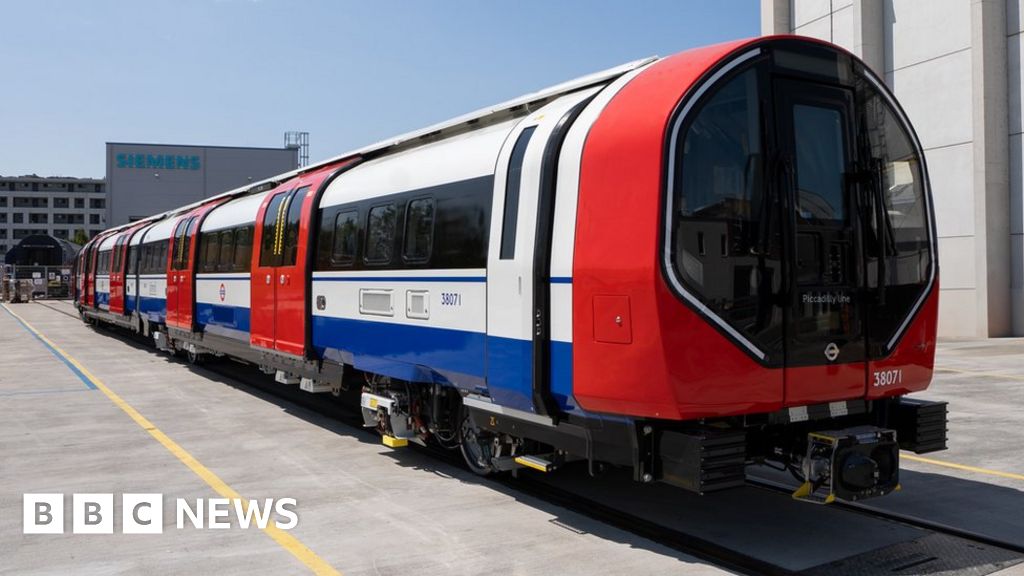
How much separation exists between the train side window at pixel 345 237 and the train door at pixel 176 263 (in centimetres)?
765

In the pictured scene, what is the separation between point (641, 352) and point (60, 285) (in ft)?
209

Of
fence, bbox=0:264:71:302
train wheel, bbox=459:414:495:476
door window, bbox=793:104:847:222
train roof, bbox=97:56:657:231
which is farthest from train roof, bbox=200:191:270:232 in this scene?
fence, bbox=0:264:71:302

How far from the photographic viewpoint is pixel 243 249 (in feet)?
41.4

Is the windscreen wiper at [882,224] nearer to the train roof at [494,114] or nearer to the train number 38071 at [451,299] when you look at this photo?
the train roof at [494,114]

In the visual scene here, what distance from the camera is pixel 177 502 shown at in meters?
7.11

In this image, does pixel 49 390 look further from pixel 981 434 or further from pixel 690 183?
pixel 981 434

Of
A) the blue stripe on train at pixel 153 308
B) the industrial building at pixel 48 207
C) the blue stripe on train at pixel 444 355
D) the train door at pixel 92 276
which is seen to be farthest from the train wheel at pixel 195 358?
the industrial building at pixel 48 207

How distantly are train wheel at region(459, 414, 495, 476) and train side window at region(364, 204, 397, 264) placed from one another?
1824 mm

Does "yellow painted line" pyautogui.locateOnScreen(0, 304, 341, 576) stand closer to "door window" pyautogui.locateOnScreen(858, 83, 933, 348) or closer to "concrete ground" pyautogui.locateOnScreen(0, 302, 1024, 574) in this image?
"concrete ground" pyautogui.locateOnScreen(0, 302, 1024, 574)

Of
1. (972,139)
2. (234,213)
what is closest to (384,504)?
(234,213)

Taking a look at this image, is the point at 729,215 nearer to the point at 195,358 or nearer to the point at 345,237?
the point at 345,237

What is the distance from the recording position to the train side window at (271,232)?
36.3 feet

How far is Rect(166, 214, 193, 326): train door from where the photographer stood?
16.3 m

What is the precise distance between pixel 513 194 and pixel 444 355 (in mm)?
1662
